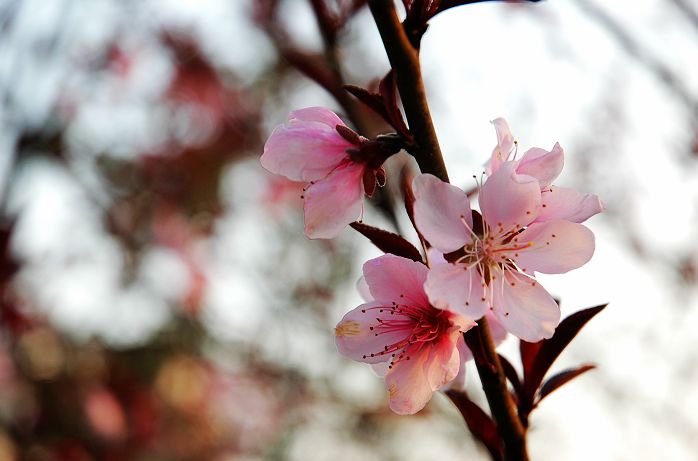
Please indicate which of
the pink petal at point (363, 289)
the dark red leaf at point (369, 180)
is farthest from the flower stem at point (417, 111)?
the pink petal at point (363, 289)

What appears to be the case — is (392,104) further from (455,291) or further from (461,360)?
(461,360)

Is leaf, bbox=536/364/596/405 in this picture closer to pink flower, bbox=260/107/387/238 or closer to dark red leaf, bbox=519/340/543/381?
dark red leaf, bbox=519/340/543/381

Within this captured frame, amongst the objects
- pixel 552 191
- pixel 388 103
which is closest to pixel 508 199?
pixel 552 191

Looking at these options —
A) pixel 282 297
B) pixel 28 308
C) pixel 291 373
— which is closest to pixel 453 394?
pixel 28 308

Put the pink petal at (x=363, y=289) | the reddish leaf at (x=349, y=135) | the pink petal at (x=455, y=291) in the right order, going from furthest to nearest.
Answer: the pink petal at (x=363, y=289), the reddish leaf at (x=349, y=135), the pink petal at (x=455, y=291)

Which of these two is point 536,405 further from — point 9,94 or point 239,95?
point 239,95

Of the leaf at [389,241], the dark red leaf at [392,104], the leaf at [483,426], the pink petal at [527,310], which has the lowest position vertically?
the leaf at [483,426]

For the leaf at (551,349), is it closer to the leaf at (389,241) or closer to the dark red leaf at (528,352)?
the dark red leaf at (528,352)

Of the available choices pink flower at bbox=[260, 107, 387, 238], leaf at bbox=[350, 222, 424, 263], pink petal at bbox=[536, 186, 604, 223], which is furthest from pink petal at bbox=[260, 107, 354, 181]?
pink petal at bbox=[536, 186, 604, 223]
